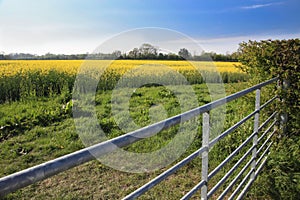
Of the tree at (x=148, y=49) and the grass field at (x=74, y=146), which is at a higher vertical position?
the tree at (x=148, y=49)

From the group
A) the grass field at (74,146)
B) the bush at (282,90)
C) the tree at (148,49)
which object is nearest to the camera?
the bush at (282,90)

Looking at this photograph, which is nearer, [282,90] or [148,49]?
[282,90]

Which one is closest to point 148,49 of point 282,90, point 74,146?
point 74,146

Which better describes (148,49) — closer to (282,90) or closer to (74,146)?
(74,146)

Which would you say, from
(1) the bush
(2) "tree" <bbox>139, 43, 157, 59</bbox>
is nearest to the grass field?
(1) the bush

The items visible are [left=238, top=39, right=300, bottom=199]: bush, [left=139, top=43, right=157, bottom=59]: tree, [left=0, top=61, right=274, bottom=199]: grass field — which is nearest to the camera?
[left=238, top=39, right=300, bottom=199]: bush

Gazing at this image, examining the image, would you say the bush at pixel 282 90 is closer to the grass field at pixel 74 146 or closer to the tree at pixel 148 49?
the grass field at pixel 74 146

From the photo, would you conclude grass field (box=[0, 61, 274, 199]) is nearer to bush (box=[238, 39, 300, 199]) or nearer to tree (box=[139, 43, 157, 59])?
bush (box=[238, 39, 300, 199])

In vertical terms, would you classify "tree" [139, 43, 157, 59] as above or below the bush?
above

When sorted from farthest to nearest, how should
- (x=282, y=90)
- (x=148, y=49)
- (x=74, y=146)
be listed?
(x=148, y=49) < (x=74, y=146) < (x=282, y=90)

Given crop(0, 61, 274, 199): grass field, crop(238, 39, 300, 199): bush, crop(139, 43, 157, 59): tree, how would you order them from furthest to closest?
crop(139, 43, 157, 59): tree < crop(0, 61, 274, 199): grass field < crop(238, 39, 300, 199): bush

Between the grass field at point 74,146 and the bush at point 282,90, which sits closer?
the bush at point 282,90

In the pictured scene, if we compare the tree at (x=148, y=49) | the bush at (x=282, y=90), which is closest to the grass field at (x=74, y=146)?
the bush at (x=282, y=90)

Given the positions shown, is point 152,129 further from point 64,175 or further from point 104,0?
point 104,0
